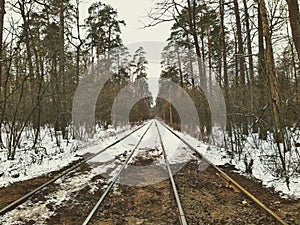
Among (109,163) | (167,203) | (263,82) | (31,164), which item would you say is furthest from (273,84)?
(31,164)

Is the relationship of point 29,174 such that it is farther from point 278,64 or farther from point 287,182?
point 278,64

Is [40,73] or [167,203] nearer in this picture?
[167,203]

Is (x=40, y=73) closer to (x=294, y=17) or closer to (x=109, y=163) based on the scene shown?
(x=109, y=163)

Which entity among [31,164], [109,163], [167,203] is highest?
[31,164]

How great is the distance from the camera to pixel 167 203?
6.10m

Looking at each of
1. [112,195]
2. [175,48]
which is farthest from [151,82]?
[112,195]

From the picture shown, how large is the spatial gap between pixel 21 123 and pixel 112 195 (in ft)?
19.3

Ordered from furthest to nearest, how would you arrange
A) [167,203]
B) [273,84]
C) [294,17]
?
[294,17] < [273,84] < [167,203]

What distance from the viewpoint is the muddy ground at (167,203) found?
17.1 ft

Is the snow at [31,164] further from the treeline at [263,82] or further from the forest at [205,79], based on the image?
the treeline at [263,82]

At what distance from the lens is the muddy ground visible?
17.1 ft

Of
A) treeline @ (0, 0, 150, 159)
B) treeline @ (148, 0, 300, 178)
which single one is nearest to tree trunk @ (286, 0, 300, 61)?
treeline @ (148, 0, 300, 178)

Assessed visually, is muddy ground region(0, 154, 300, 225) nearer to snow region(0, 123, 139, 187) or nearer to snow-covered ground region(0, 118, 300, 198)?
snow-covered ground region(0, 118, 300, 198)

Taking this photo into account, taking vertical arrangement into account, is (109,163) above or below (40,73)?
below
